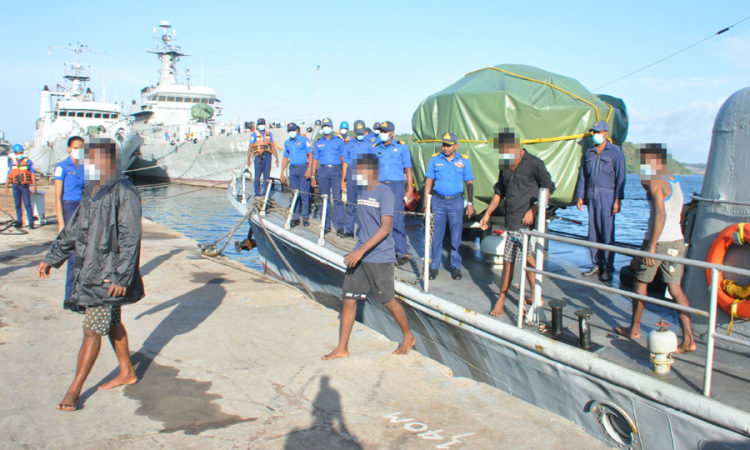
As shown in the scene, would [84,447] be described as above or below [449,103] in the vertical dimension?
below

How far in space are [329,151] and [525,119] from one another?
10.1 ft

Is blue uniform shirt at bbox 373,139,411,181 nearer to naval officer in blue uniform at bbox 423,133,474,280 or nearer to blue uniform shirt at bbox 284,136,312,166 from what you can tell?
naval officer in blue uniform at bbox 423,133,474,280

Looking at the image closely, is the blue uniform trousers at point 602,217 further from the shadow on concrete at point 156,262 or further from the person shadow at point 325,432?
the shadow on concrete at point 156,262

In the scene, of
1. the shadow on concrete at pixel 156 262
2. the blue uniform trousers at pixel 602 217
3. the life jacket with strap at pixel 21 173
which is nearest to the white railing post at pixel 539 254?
the blue uniform trousers at pixel 602 217

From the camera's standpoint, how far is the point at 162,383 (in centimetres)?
406

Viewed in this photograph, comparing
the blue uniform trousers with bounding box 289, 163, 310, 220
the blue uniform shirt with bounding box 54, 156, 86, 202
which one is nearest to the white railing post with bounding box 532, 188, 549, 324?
the blue uniform trousers with bounding box 289, 163, 310, 220

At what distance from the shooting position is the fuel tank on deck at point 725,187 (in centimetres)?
417

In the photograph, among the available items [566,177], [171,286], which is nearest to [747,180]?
[566,177]

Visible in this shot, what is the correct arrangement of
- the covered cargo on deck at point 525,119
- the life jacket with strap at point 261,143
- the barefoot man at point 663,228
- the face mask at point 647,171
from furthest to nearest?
the life jacket with strap at point 261,143 → the covered cargo on deck at point 525,119 → the face mask at point 647,171 → the barefoot man at point 663,228

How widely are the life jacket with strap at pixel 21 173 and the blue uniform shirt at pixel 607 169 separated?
12.4 m

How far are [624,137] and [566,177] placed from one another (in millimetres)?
1544

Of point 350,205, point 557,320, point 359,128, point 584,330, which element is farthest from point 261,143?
point 584,330

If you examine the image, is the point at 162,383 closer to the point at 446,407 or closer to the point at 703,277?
the point at 446,407

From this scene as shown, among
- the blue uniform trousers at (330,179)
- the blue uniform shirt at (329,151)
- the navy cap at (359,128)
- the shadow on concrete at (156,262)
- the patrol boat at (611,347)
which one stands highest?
the navy cap at (359,128)
